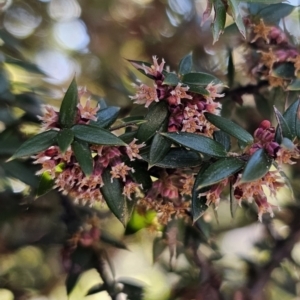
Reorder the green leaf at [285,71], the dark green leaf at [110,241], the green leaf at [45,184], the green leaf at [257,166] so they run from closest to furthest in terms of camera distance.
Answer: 1. the green leaf at [257,166]
2. the green leaf at [45,184]
3. the green leaf at [285,71]
4. the dark green leaf at [110,241]

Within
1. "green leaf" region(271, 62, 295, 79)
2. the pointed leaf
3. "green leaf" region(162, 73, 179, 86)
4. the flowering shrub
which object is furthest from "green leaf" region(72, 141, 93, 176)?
"green leaf" region(271, 62, 295, 79)

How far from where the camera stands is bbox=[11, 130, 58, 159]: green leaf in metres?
0.44

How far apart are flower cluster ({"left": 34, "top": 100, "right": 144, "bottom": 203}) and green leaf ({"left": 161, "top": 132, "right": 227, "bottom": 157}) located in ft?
0.14

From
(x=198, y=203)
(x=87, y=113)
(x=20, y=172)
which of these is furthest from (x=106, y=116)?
(x=20, y=172)

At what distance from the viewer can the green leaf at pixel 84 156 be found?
0.43m

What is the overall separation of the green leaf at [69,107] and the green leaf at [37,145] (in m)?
0.02

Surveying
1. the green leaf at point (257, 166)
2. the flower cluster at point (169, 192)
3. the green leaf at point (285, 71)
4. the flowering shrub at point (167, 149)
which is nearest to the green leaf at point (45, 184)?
the flowering shrub at point (167, 149)

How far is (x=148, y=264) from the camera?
0.97 m

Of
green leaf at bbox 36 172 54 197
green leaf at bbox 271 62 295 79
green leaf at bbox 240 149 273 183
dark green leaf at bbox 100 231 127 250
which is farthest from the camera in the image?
dark green leaf at bbox 100 231 127 250

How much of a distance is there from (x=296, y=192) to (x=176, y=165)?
514 mm

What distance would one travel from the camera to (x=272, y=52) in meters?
0.68

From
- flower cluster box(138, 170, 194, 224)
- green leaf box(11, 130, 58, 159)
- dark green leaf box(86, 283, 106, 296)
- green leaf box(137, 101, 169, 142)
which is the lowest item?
dark green leaf box(86, 283, 106, 296)

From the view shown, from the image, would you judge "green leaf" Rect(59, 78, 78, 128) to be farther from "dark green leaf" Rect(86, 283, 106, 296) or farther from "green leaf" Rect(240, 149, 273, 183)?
"dark green leaf" Rect(86, 283, 106, 296)

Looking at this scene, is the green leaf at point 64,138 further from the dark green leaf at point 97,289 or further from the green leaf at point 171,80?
the dark green leaf at point 97,289
